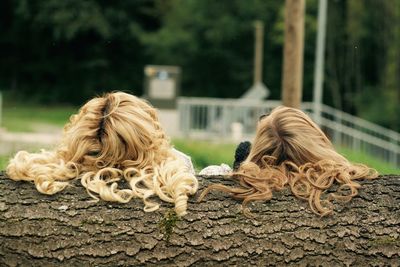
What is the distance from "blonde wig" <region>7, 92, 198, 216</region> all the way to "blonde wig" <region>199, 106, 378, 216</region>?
0.74 ft

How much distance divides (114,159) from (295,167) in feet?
2.82

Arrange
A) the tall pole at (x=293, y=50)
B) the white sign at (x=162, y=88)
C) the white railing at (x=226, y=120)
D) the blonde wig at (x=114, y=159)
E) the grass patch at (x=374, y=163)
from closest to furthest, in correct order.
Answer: the blonde wig at (x=114, y=159)
the tall pole at (x=293, y=50)
the grass patch at (x=374, y=163)
the white railing at (x=226, y=120)
the white sign at (x=162, y=88)

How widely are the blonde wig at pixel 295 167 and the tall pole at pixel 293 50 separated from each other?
25.1 ft

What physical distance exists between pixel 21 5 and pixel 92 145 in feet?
144

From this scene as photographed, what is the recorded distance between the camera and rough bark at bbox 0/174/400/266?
438cm

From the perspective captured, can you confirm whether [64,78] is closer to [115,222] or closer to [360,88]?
[360,88]

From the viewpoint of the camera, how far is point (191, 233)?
4.41m

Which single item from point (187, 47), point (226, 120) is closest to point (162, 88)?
point (226, 120)

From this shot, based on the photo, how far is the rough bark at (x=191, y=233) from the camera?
173 inches

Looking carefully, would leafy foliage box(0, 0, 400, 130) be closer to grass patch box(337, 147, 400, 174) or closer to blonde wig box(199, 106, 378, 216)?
grass patch box(337, 147, 400, 174)

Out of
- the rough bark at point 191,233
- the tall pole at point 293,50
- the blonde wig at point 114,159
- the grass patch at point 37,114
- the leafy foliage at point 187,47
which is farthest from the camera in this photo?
the leafy foliage at point 187,47

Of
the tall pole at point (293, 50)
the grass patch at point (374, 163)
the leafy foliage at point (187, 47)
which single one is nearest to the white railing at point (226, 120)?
the grass patch at point (374, 163)

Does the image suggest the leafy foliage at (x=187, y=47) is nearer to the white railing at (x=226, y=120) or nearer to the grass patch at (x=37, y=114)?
the grass patch at (x=37, y=114)

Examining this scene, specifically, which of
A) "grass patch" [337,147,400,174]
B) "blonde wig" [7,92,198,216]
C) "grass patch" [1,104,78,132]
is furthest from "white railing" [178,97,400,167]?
"blonde wig" [7,92,198,216]
